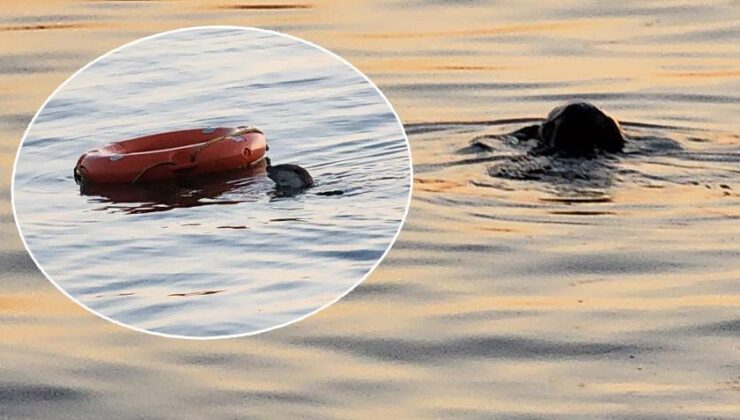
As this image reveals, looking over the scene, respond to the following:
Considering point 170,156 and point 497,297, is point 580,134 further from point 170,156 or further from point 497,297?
point 170,156

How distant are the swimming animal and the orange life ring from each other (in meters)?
4.26

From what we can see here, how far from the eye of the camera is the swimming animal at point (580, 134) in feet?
31.8

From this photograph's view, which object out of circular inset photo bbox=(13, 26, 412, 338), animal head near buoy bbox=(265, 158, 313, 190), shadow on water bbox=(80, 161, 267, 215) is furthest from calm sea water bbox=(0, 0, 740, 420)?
shadow on water bbox=(80, 161, 267, 215)

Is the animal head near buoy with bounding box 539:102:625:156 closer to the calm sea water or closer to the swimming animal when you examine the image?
the swimming animal

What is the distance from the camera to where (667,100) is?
35.9ft

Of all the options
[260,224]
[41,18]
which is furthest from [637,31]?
[260,224]

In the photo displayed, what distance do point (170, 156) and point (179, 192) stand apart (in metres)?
0.11

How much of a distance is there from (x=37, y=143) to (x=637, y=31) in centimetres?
719

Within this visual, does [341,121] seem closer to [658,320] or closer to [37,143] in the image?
[37,143]

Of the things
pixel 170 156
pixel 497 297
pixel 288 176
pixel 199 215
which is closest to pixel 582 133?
pixel 497 297

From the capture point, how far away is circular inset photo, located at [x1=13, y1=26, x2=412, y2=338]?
17.8ft

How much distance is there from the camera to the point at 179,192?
17.9ft

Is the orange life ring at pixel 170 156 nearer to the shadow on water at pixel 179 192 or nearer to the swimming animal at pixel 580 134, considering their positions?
the shadow on water at pixel 179 192

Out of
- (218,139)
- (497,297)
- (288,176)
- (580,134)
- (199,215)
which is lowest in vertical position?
(497,297)
